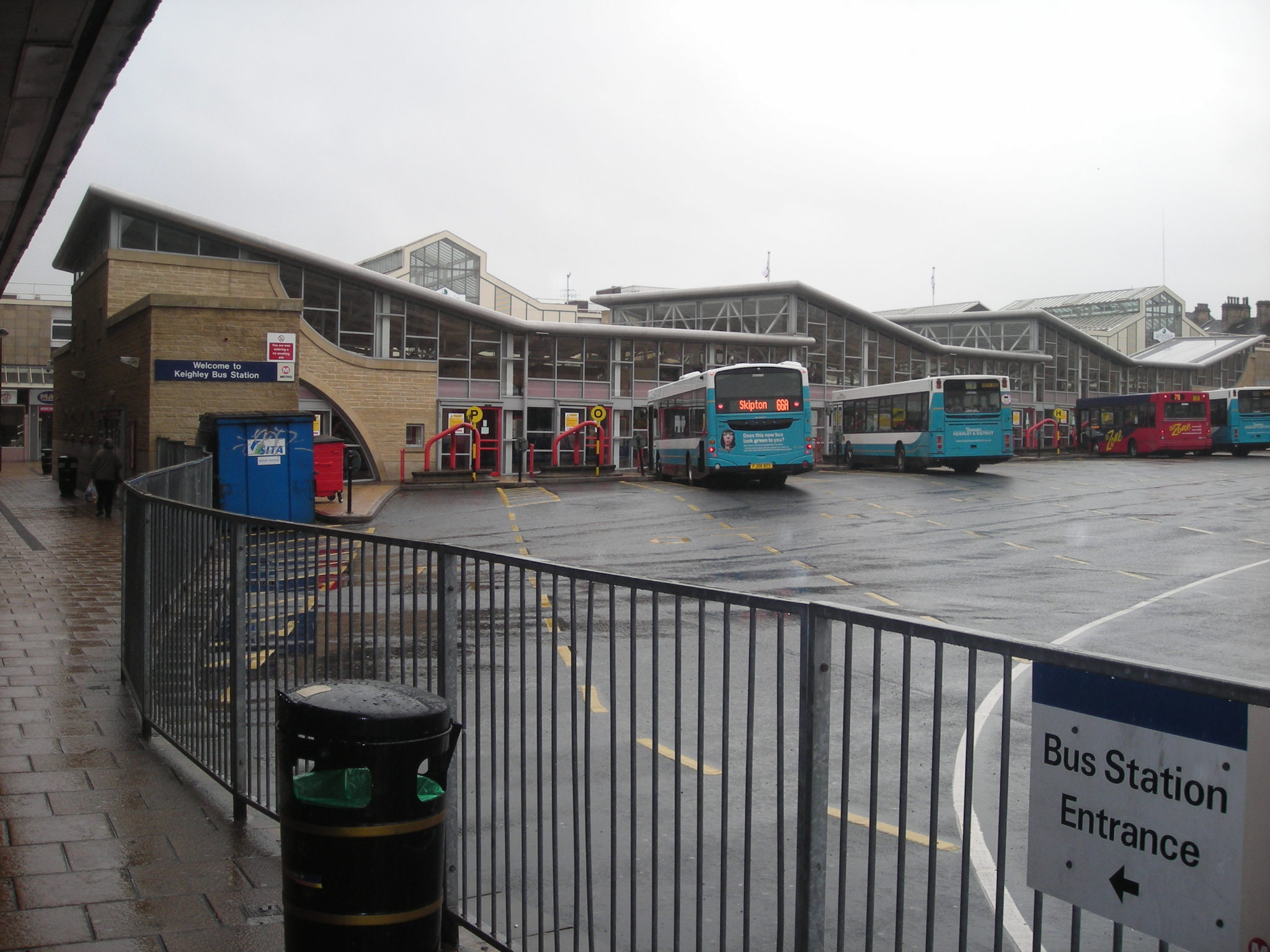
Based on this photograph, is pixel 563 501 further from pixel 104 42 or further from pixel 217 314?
pixel 104 42

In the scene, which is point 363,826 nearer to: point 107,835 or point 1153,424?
point 107,835

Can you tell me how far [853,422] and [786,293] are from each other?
1535cm

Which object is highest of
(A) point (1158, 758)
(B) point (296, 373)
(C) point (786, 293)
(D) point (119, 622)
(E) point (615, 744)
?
(C) point (786, 293)

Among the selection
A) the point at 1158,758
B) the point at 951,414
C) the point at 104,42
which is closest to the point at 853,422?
the point at 951,414

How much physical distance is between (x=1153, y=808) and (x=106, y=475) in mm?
25477

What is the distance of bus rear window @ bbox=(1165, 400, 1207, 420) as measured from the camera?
4828cm

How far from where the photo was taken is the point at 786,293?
58094 millimetres

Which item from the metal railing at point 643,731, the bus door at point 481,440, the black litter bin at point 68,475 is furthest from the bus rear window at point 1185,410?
the metal railing at point 643,731

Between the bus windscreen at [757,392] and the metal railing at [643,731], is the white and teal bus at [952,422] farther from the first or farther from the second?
the metal railing at [643,731]

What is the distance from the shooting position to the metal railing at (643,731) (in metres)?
2.85

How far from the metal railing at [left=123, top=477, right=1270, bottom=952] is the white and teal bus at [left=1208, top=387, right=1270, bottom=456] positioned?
158 ft

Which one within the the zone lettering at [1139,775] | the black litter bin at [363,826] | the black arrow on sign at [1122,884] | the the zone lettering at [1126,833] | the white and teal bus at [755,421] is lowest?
the black litter bin at [363,826]

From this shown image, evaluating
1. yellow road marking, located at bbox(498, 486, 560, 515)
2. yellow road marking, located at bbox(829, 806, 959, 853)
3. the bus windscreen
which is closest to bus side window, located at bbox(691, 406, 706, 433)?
the bus windscreen

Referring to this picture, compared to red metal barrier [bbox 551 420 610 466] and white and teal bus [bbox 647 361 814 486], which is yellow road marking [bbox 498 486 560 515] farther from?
red metal barrier [bbox 551 420 610 466]
